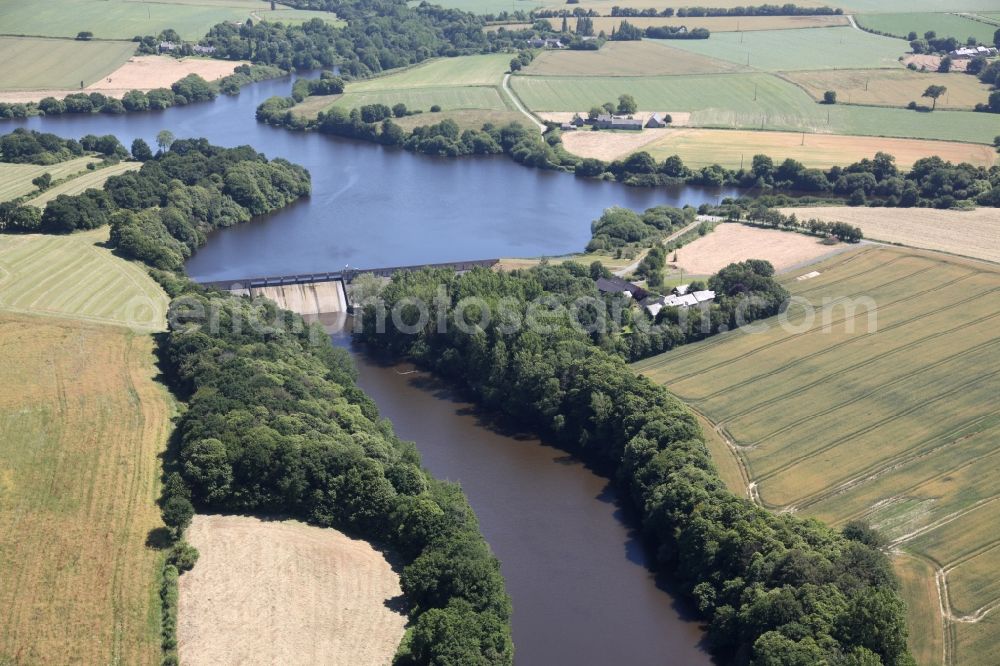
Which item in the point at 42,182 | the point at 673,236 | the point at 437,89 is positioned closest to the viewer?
the point at 673,236

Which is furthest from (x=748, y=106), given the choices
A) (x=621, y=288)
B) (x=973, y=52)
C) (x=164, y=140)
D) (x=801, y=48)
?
(x=164, y=140)

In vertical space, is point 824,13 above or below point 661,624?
above

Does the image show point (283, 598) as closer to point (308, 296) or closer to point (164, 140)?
point (308, 296)

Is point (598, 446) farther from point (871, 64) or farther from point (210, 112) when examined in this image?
point (871, 64)

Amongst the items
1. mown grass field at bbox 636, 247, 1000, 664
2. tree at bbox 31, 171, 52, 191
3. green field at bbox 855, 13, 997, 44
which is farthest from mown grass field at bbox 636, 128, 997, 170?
tree at bbox 31, 171, 52, 191

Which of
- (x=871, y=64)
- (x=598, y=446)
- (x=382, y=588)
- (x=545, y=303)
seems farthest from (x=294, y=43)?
(x=382, y=588)
